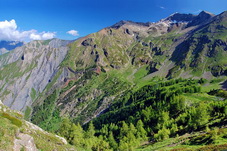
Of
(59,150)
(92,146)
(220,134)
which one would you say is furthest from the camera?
(92,146)

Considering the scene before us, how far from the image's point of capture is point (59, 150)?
39656 millimetres

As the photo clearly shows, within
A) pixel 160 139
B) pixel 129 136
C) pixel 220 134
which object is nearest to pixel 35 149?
pixel 220 134

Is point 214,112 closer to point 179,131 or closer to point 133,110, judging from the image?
point 179,131

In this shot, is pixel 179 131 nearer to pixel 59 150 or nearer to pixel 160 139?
pixel 160 139

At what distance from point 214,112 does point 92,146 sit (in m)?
67.1

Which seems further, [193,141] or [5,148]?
[193,141]

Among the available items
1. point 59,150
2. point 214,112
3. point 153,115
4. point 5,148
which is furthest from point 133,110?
point 5,148

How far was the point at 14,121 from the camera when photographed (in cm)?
4422

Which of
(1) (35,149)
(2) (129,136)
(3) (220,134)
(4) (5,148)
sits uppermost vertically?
(4) (5,148)

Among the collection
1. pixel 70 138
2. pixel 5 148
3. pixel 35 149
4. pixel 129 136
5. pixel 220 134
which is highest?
pixel 5 148

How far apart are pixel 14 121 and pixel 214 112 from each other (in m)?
93.2

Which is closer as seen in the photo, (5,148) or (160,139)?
(5,148)

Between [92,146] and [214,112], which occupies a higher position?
[214,112]

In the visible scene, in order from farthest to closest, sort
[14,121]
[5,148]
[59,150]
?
[14,121]
[59,150]
[5,148]
